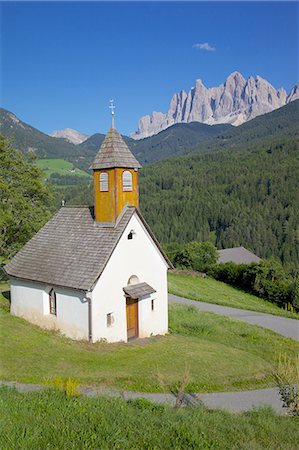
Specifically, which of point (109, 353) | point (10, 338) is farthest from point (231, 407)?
point (10, 338)

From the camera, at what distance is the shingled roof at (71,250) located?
1780 cm

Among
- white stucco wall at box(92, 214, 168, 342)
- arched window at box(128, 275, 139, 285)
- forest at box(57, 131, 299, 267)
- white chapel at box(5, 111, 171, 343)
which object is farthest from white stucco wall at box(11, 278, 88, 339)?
forest at box(57, 131, 299, 267)

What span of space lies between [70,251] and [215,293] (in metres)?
22.8

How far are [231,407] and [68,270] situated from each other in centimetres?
899

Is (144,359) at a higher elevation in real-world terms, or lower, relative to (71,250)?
lower

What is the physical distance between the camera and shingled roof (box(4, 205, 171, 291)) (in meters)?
17.8

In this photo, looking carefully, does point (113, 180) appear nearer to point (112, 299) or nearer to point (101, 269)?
point (101, 269)

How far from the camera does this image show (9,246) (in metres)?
28.8

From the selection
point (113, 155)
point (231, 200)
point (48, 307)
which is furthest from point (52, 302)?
point (231, 200)

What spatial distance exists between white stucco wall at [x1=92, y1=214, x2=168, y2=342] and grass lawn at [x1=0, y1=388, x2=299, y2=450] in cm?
767

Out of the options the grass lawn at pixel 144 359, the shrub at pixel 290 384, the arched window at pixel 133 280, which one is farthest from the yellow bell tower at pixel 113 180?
the shrub at pixel 290 384

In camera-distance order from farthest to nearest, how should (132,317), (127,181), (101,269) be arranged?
(127,181)
(132,317)
(101,269)

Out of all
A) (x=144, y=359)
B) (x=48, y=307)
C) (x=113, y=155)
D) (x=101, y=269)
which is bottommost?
(x=144, y=359)

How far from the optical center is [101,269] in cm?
1742
